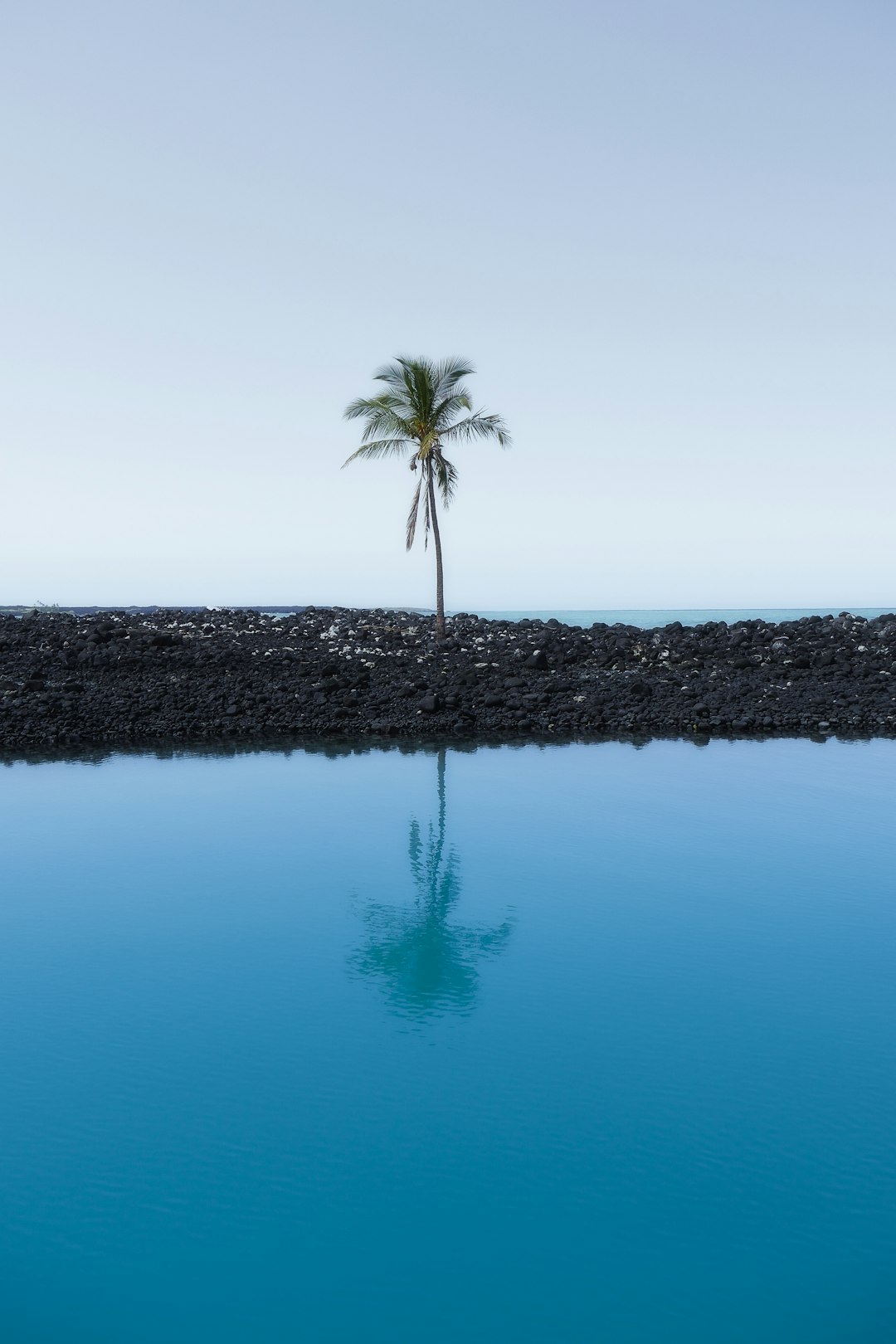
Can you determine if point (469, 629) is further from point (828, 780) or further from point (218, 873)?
point (218, 873)

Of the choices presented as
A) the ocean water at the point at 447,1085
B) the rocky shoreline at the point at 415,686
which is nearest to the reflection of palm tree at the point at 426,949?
the ocean water at the point at 447,1085

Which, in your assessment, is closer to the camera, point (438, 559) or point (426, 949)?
point (426, 949)

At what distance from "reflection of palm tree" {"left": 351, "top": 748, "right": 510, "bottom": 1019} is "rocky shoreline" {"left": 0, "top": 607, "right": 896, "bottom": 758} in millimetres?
9624

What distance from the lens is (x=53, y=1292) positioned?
191 inches

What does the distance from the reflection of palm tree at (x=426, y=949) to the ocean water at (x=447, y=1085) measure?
0.05 meters

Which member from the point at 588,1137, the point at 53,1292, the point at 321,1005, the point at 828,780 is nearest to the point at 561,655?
the point at 828,780

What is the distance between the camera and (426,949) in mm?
9750

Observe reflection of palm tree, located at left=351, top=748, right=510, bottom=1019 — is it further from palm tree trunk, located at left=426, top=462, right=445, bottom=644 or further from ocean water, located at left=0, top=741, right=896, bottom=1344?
palm tree trunk, located at left=426, top=462, right=445, bottom=644

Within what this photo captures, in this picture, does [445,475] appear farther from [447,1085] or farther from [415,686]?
[447,1085]

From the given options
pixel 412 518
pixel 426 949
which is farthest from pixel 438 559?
pixel 426 949

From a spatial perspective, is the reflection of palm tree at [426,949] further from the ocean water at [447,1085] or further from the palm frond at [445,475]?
the palm frond at [445,475]

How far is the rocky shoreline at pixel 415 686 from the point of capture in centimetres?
2145

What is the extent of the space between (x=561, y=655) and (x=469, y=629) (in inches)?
264

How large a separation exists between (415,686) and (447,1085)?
54.6 ft
